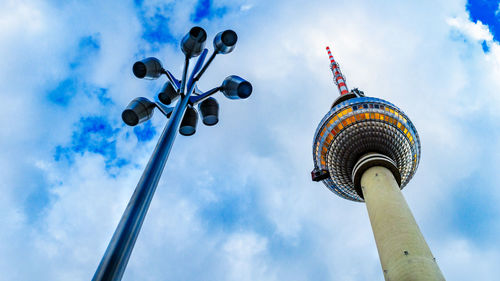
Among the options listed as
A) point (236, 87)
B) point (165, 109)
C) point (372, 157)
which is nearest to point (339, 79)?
point (372, 157)

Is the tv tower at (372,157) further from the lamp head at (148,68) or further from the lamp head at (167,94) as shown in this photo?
the lamp head at (148,68)

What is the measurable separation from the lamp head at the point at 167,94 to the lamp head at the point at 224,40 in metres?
1.29

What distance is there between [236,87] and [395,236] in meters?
20.5

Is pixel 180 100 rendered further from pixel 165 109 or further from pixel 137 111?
pixel 137 111

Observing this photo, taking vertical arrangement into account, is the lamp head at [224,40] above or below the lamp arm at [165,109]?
above

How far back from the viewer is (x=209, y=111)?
7.82 meters

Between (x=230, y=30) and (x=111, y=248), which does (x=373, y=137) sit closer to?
(x=230, y=30)

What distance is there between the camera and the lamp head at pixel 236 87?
6871 mm

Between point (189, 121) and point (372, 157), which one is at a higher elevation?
point (372, 157)

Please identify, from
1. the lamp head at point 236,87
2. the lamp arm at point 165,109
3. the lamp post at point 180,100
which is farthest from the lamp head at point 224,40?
the lamp arm at point 165,109

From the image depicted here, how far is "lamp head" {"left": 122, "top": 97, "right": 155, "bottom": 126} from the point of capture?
6.59 meters

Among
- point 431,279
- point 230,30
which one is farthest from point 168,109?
point 431,279

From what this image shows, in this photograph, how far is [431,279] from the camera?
19297 millimetres

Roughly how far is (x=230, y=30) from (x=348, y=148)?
3095 cm
